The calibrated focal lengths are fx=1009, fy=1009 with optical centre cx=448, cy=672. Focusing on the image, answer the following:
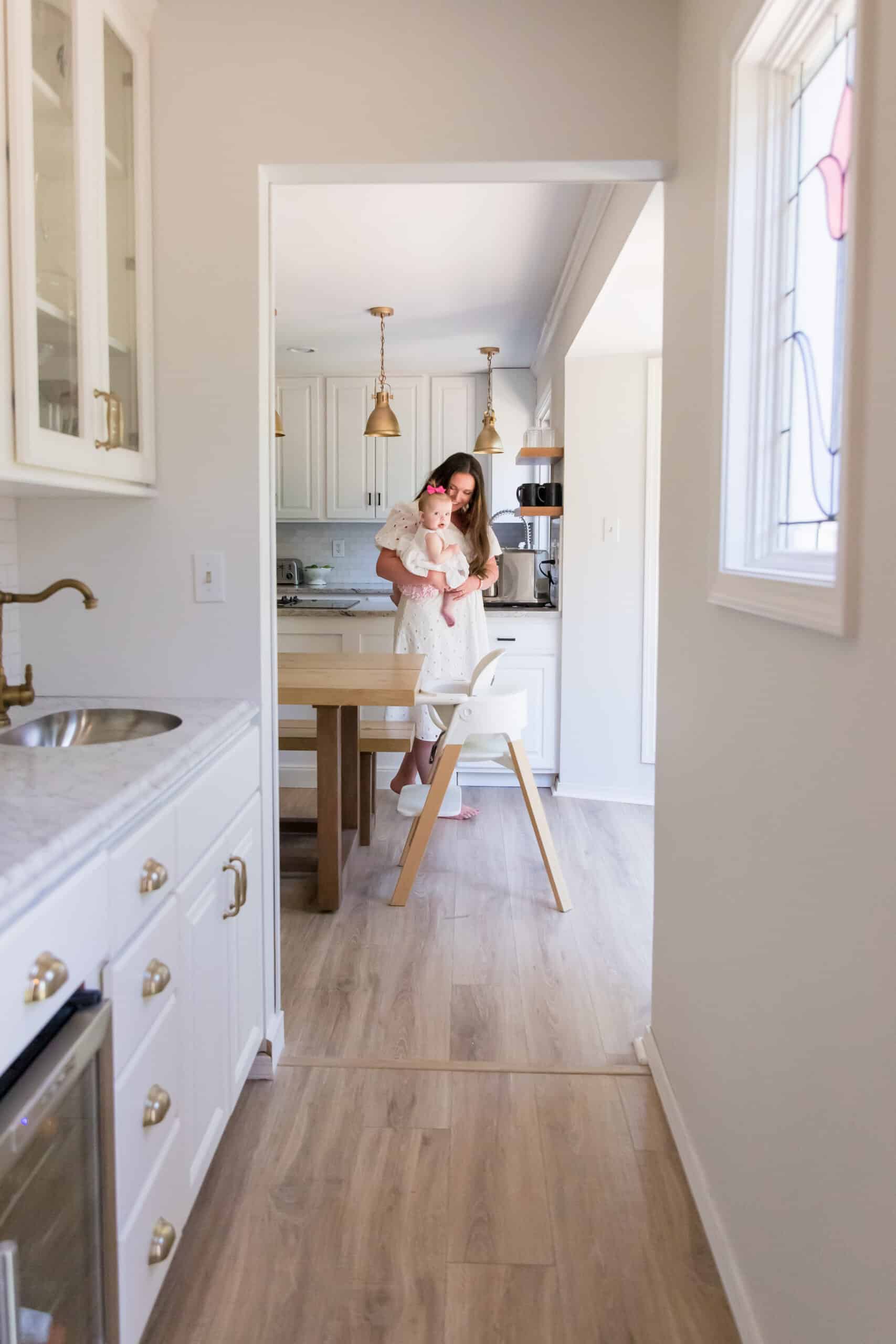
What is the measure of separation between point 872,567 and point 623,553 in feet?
A: 12.2

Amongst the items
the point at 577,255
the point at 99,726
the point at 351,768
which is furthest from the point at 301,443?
the point at 99,726

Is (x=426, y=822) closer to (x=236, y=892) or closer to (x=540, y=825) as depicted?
(x=540, y=825)

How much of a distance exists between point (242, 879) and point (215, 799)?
231 millimetres

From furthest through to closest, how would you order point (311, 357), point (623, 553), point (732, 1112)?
point (311, 357) < point (623, 553) < point (732, 1112)

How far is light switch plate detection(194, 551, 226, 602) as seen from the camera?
85.9 inches

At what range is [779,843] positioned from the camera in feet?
4.51

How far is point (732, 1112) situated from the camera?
63.2 inches

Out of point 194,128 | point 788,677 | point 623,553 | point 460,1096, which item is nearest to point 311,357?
point 623,553

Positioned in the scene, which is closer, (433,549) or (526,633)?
(433,549)

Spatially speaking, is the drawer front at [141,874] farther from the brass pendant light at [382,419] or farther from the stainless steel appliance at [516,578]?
the brass pendant light at [382,419]

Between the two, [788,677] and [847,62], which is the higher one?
[847,62]

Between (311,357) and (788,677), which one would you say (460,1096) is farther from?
(311,357)

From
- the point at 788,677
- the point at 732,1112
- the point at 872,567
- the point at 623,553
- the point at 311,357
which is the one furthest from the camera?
the point at 311,357

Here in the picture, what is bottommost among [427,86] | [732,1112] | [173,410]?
[732,1112]
